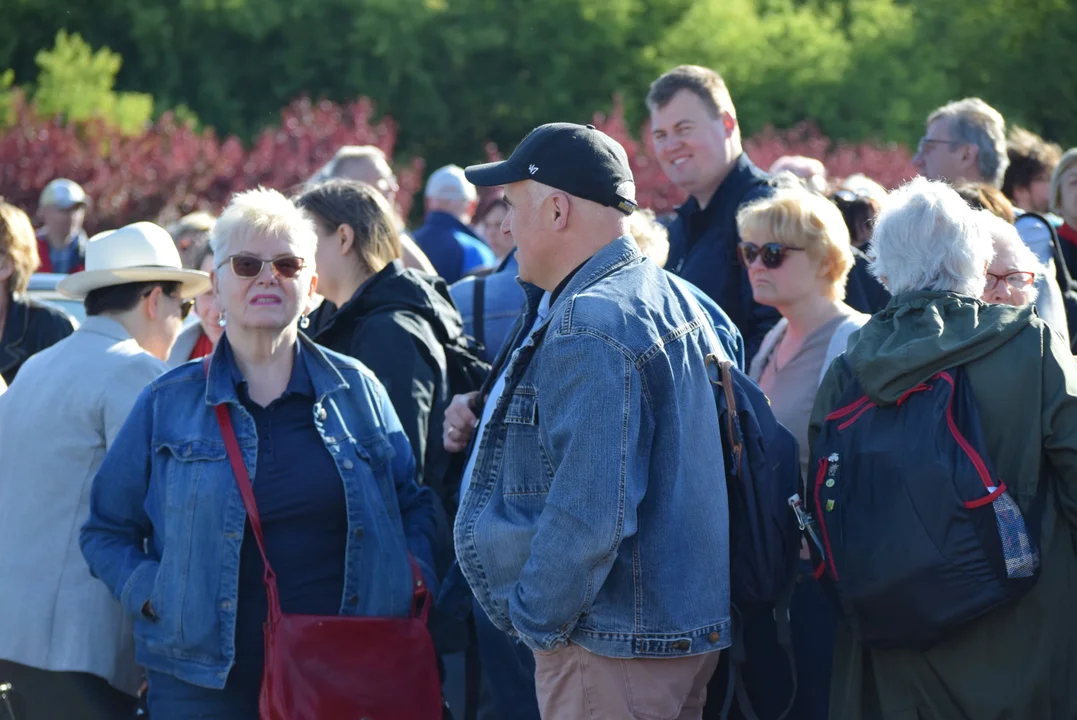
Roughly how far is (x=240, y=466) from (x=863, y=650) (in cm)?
193

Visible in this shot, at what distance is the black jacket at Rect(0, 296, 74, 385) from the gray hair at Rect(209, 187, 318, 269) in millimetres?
2426

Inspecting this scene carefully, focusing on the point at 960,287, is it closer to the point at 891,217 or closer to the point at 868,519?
the point at 891,217

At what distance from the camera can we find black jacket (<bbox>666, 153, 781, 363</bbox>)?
566cm

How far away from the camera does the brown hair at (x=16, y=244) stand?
20.7 feet

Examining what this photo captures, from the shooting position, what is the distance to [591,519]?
3285 mm

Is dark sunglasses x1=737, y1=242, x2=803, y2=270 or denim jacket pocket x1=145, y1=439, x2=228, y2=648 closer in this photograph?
denim jacket pocket x1=145, y1=439, x2=228, y2=648

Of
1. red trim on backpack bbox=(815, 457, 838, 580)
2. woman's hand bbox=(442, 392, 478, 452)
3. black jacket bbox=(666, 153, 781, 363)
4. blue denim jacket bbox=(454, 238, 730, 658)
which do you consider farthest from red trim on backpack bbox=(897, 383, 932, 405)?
black jacket bbox=(666, 153, 781, 363)

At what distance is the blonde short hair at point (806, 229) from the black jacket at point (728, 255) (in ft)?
1.84

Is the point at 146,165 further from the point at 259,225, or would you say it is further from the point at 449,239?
the point at 259,225

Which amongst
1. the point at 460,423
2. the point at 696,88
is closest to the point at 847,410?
the point at 460,423

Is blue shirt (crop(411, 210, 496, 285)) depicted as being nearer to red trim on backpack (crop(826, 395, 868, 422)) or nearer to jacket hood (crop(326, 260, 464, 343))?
jacket hood (crop(326, 260, 464, 343))

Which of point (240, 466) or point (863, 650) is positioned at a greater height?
point (240, 466)

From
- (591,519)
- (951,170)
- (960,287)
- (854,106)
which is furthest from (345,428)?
(854,106)

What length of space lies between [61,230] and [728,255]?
8610mm
